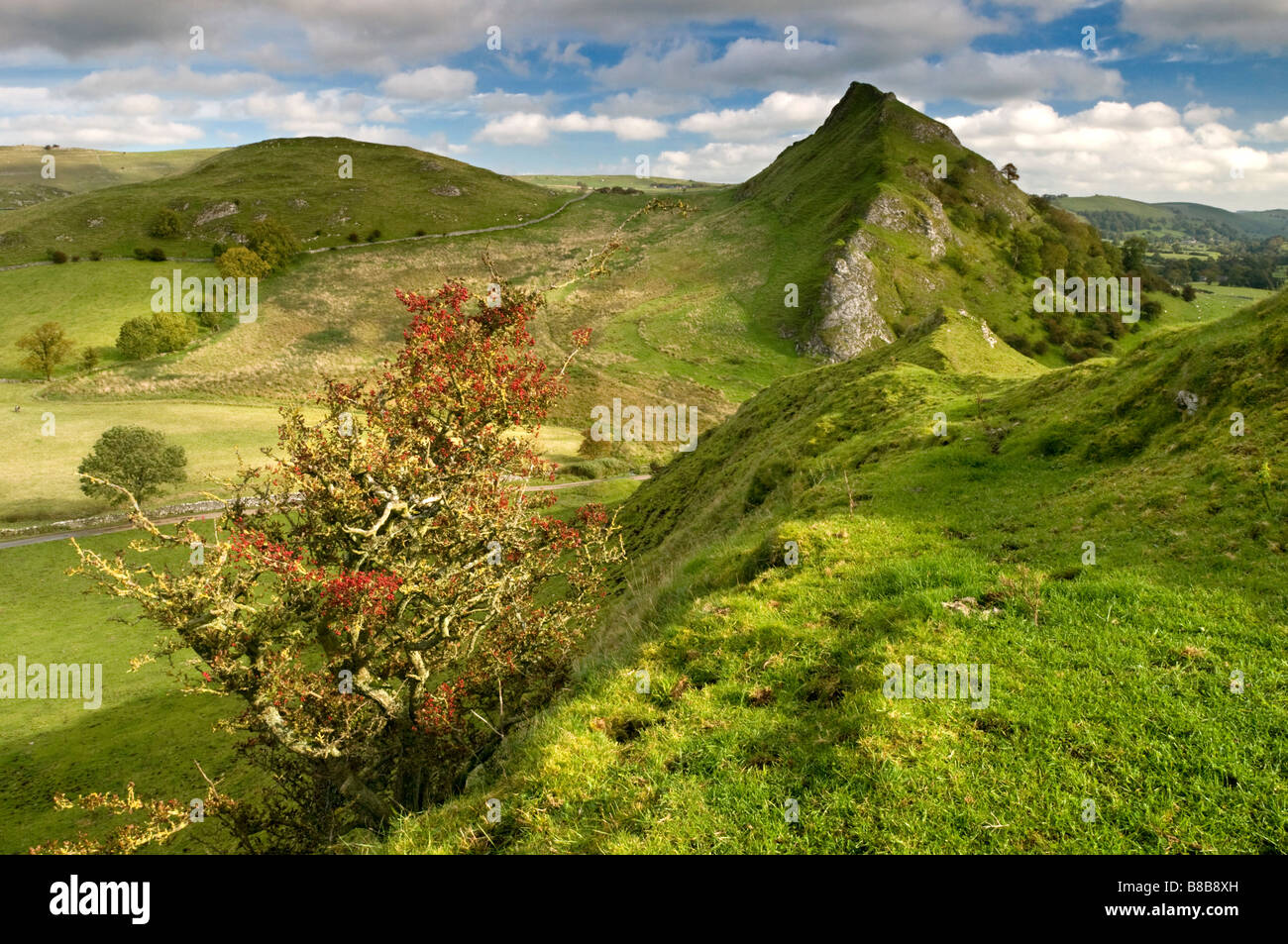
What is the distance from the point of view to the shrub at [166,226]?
497 ft

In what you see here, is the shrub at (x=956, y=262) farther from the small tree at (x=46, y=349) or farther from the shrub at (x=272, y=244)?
the small tree at (x=46, y=349)

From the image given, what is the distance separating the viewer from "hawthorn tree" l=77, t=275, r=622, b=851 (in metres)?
13.0

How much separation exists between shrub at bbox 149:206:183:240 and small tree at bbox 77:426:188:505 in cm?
12817

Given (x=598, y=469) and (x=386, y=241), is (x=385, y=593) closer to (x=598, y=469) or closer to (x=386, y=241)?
(x=598, y=469)

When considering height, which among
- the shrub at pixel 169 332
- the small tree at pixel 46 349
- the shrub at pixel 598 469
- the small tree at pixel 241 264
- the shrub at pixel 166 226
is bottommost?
the shrub at pixel 598 469

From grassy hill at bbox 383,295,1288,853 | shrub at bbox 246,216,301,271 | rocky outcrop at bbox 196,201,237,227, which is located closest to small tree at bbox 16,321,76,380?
shrub at bbox 246,216,301,271

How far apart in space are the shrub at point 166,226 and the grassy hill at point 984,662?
187 meters

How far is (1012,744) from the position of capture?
27.0 ft

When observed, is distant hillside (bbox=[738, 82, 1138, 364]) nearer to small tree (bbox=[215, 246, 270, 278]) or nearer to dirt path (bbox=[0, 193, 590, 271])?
dirt path (bbox=[0, 193, 590, 271])

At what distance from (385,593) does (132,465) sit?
189 feet

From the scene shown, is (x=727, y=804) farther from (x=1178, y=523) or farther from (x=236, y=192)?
(x=236, y=192)

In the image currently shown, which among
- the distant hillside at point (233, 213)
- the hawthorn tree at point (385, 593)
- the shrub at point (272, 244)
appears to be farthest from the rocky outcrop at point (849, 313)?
the shrub at point (272, 244)

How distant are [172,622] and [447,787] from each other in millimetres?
6423

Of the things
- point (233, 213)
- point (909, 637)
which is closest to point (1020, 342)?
point (909, 637)
